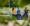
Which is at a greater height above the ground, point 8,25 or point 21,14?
point 21,14

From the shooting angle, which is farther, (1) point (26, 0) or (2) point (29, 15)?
(2) point (29, 15)

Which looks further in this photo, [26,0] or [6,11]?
[6,11]

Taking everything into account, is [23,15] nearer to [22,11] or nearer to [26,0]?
[22,11]

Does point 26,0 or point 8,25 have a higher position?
point 26,0

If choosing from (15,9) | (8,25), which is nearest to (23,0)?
(15,9)

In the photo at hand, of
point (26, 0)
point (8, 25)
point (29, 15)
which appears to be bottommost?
point (8, 25)

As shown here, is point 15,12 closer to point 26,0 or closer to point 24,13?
point 24,13

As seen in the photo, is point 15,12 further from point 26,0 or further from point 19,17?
point 26,0

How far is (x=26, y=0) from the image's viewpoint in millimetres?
419

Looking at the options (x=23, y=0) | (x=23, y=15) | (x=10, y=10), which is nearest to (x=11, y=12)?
(x=10, y=10)

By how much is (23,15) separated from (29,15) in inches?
3.8

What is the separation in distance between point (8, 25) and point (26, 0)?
15.7 inches

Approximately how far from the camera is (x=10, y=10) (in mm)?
676

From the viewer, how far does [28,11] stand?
0.66 m
